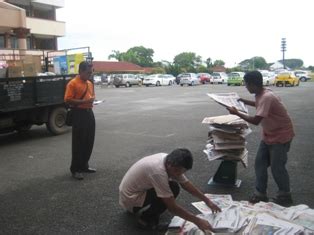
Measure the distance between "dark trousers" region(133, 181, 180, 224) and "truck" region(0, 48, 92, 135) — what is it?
6.07 meters

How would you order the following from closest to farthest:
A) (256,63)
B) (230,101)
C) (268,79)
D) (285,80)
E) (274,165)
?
(274,165) → (230,101) → (285,80) → (268,79) → (256,63)

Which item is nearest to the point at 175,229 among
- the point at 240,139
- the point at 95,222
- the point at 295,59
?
the point at 95,222

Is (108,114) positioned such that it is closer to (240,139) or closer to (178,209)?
(240,139)

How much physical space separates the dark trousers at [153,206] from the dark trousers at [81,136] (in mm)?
2350

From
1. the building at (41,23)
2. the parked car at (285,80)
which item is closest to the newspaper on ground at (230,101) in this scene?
the building at (41,23)

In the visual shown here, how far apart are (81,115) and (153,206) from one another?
2.62 m

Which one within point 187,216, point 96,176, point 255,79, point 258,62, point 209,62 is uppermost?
point 258,62

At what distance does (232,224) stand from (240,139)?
75.2 inches

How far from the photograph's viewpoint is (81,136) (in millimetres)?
6793

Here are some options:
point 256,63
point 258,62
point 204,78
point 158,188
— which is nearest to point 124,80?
point 204,78

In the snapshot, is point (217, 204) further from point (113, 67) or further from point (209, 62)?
point (209, 62)

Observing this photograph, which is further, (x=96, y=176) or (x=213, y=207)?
(x=96, y=176)

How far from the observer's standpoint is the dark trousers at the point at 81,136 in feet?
22.2

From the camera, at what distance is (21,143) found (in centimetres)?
1034
